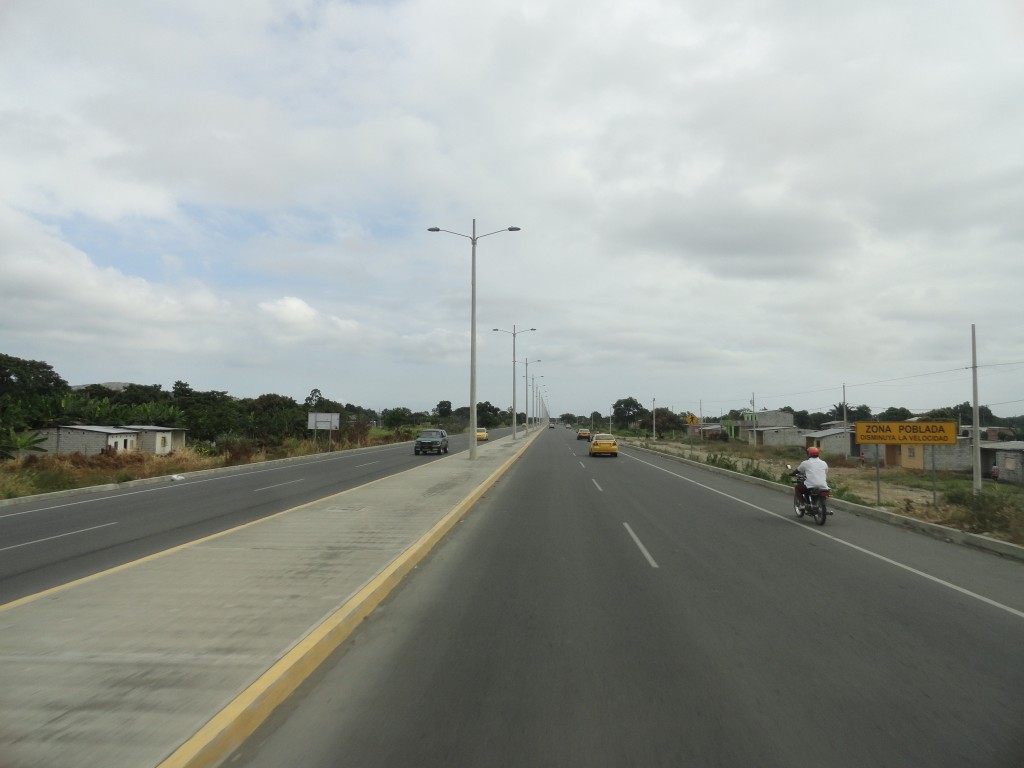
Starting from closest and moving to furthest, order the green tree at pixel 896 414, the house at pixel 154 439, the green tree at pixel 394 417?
the house at pixel 154 439 < the green tree at pixel 896 414 < the green tree at pixel 394 417

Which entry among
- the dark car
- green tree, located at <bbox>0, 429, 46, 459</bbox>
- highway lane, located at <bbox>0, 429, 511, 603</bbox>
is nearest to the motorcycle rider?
highway lane, located at <bbox>0, 429, 511, 603</bbox>

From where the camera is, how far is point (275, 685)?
4727 mm

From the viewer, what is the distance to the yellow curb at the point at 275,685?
152 inches

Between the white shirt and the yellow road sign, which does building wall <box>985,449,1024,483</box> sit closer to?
the yellow road sign

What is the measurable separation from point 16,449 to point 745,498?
2967 centimetres

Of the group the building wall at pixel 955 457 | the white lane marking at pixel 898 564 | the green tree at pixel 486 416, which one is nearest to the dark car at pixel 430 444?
the white lane marking at pixel 898 564

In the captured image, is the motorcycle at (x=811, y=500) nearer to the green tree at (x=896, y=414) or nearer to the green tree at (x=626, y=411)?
the green tree at (x=896, y=414)

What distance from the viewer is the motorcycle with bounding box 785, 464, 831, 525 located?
13.8m

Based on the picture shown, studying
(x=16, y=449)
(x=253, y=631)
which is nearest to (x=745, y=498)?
(x=253, y=631)

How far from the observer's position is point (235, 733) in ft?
13.5

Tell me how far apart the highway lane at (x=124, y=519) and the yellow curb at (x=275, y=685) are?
4.11 m

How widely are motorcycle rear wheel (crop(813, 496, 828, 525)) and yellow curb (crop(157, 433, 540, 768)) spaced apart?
9.16m

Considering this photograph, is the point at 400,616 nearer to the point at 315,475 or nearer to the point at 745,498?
the point at 745,498

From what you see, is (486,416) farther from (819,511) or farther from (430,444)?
(819,511)
